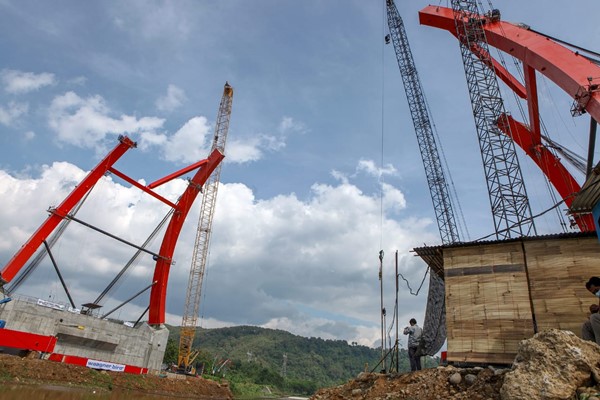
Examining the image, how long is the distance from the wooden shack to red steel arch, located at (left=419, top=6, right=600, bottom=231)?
202cm

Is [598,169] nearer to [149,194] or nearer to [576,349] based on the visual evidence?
[576,349]

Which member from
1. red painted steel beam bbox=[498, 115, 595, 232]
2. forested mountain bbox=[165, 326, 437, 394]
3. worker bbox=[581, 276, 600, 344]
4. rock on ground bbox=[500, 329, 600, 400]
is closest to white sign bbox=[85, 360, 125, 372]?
rock on ground bbox=[500, 329, 600, 400]

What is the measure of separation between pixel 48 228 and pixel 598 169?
3738 cm

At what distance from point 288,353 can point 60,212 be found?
14368 cm

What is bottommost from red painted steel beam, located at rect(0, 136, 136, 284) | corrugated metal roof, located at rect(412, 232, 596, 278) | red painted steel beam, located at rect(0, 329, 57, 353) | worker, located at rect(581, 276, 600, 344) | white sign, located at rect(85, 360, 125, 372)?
white sign, located at rect(85, 360, 125, 372)

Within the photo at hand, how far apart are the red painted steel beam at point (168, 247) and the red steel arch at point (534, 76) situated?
90.1 ft

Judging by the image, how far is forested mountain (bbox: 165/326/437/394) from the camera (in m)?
139

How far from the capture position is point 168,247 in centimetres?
4144

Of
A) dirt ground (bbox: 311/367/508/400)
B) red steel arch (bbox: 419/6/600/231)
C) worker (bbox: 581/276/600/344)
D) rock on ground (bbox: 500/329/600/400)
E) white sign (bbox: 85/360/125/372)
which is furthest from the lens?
white sign (bbox: 85/360/125/372)

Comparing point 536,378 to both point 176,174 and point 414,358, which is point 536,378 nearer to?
point 414,358

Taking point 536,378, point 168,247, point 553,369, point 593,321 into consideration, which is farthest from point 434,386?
point 168,247

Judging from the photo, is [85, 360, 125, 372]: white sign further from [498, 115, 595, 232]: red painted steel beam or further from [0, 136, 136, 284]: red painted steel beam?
[498, 115, 595, 232]: red painted steel beam

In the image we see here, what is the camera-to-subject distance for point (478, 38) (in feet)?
91.9

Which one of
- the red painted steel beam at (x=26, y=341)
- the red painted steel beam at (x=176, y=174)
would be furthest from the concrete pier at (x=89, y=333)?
the red painted steel beam at (x=176, y=174)
